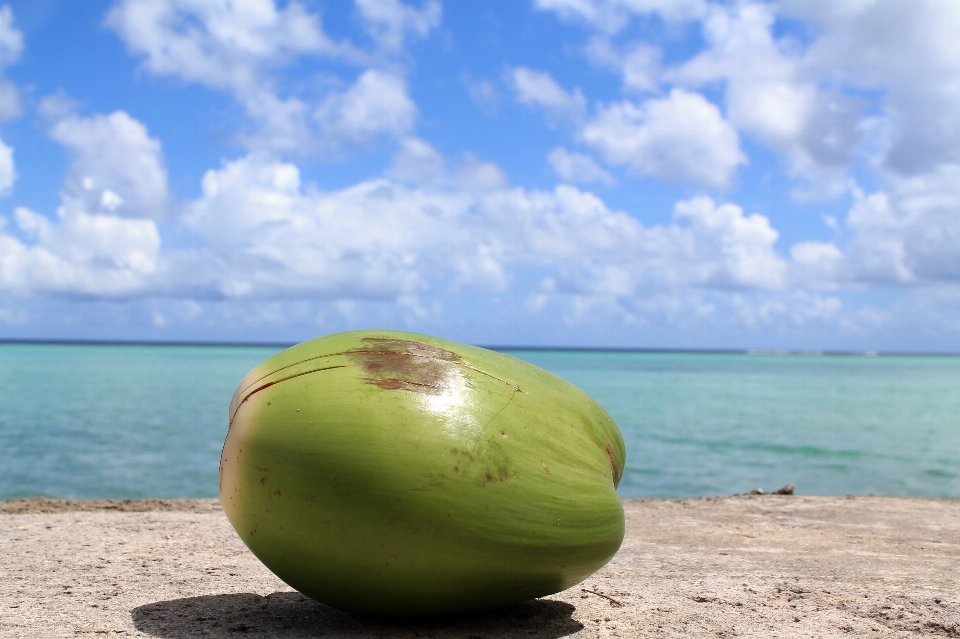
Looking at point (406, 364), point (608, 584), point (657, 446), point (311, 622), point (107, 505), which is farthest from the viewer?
point (657, 446)

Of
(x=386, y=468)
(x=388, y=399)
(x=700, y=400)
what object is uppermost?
(x=388, y=399)

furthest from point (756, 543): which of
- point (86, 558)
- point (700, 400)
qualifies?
point (700, 400)

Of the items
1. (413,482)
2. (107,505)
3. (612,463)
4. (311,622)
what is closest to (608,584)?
(612,463)

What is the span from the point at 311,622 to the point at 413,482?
1.07m

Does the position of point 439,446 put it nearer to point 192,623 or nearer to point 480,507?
point 480,507

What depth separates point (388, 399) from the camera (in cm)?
304

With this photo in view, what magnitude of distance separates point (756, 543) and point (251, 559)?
3546 mm

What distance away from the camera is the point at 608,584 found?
430 cm

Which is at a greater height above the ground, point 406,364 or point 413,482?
point 406,364

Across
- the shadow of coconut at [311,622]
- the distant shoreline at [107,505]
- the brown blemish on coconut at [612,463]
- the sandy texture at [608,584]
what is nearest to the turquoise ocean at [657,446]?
the distant shoreline at [107,505]

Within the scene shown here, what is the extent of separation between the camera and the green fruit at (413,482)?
2.92 metres

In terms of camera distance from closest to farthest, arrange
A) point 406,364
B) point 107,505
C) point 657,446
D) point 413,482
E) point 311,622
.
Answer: point 413,482, point 406,364, point 311,622, point 107,505, point 657,446

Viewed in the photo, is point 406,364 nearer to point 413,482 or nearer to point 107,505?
point 413,482

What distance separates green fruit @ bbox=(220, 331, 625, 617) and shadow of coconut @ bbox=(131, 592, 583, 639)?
0.15 metres
